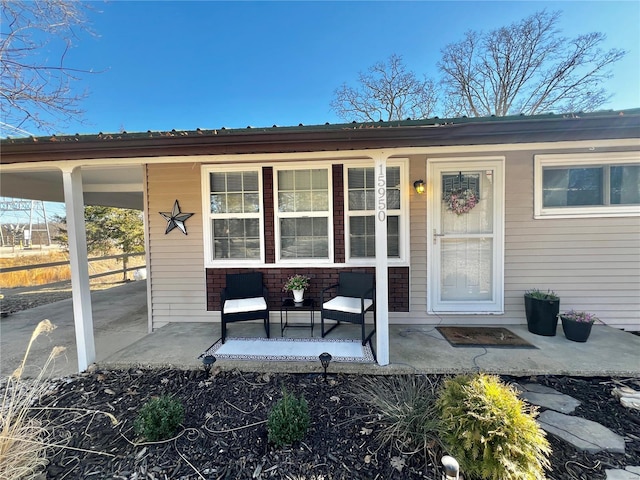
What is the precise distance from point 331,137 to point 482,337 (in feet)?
9.93

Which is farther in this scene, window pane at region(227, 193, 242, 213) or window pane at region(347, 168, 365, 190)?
window pane at region(227, 193, 242, 213)

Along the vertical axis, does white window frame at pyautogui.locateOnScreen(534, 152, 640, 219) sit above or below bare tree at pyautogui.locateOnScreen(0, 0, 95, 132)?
below

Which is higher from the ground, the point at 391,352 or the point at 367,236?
the point at 367,236

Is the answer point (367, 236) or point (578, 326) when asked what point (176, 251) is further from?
point (578, 326)

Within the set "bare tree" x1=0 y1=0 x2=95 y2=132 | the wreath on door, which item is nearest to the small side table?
the wreath on door

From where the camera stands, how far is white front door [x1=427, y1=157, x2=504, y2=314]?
3869 mm

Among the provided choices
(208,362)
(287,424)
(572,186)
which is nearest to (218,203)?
(208,362)

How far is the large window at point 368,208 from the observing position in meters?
3.98

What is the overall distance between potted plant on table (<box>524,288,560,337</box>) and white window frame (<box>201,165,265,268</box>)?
3717 mm

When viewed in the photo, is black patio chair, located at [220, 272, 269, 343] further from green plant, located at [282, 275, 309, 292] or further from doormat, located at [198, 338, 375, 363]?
green plant, located at [282, 275, 309, 292]

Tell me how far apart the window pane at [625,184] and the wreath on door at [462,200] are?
179cm

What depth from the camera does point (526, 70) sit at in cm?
1055

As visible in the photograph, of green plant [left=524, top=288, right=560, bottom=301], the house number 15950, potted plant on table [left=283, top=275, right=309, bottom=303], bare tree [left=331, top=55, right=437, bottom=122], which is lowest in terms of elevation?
green plant [left=524, top=288, right=560, bottom=301]

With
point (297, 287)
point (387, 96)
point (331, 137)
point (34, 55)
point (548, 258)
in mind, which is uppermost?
point (387, 96)
